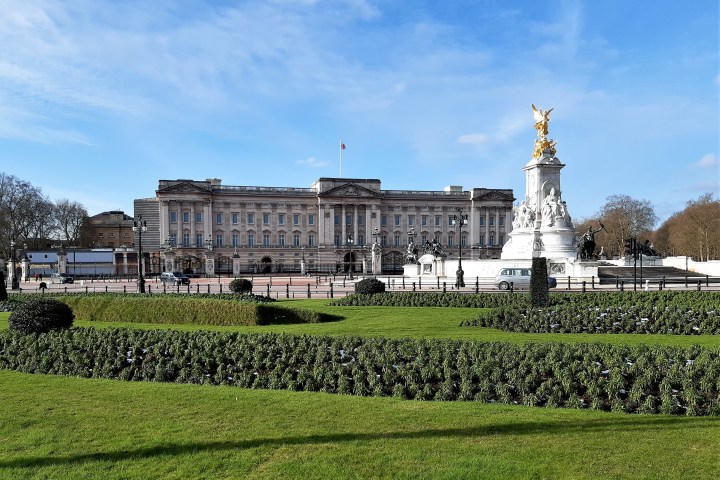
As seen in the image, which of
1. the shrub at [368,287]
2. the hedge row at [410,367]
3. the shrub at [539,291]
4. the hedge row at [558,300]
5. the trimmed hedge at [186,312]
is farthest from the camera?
the shrub at [368,287]

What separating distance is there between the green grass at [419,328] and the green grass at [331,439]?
602cm

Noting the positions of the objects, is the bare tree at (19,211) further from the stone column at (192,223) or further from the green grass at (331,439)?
the green grass at (331,439)

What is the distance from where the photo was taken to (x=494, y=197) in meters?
116

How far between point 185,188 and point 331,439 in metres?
102

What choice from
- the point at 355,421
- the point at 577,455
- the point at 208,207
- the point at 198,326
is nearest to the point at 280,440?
the point at 355,421

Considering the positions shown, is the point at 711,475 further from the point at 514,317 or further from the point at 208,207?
the point at 208,207

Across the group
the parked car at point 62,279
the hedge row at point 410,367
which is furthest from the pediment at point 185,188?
the hedge row at point 410,367

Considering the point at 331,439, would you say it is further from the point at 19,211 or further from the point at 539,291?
the point at 19,211

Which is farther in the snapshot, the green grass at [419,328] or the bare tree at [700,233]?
the bare tree at [700,233]

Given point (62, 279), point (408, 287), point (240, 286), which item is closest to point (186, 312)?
point (240, 286)

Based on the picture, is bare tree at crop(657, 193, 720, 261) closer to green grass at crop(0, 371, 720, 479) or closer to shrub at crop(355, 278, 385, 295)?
Answer: shrub at crop(355, 278, 385, 295)

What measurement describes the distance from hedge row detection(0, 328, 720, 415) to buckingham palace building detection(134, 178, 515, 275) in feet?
289

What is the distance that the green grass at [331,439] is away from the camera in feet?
19.4

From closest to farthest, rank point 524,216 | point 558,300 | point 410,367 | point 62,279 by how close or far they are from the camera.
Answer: point 410,367
point 558,300
point 524,216
point 62,279
